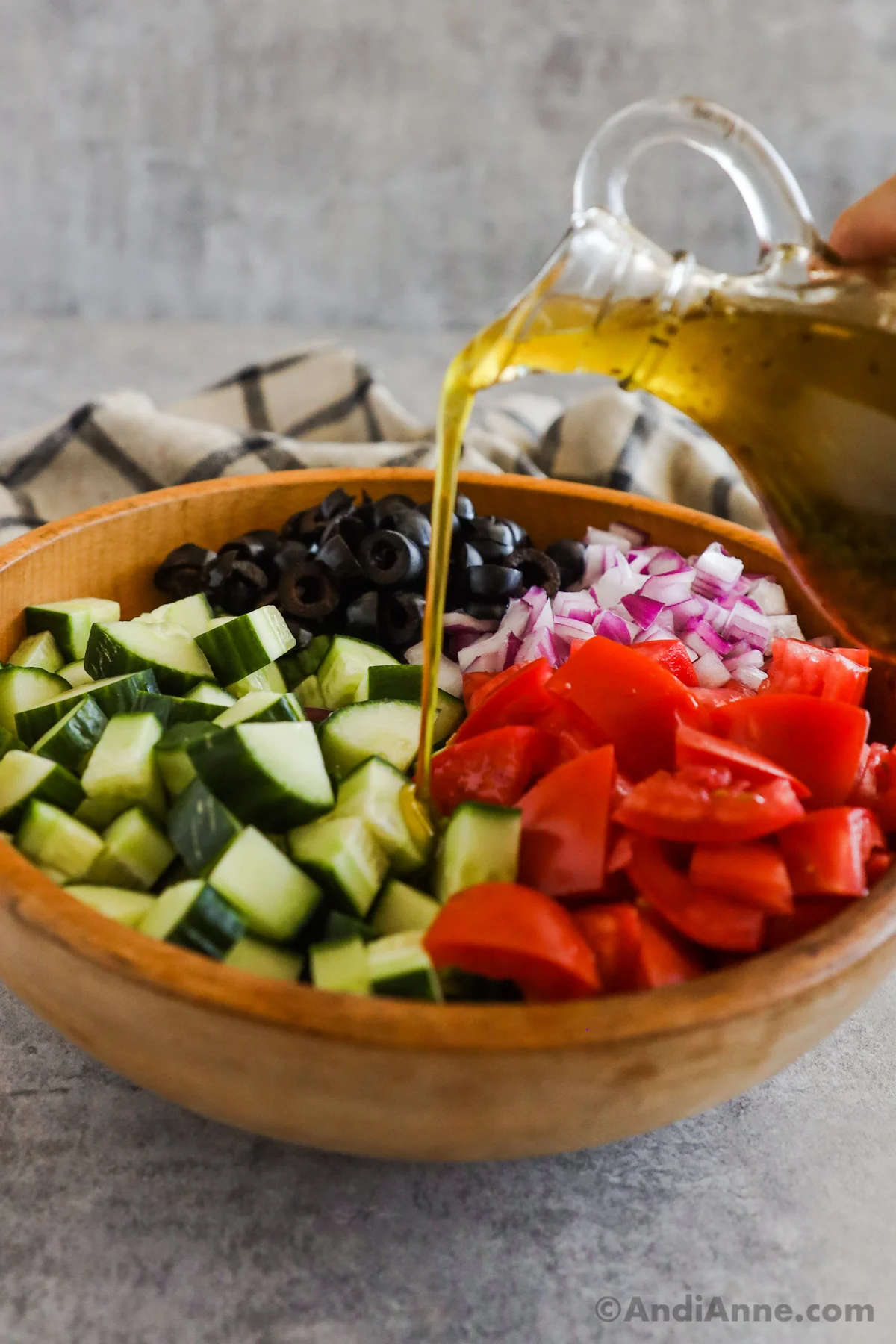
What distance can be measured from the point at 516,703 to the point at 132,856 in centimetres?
39

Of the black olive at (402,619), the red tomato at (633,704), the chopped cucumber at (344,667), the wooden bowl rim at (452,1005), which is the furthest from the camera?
the black olive at (402,619)

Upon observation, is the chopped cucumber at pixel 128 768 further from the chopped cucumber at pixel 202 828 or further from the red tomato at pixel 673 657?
the red tomato at pixel 673 657

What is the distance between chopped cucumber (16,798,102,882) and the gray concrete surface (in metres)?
0.20

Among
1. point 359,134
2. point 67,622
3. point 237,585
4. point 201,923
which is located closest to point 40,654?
point 67,622

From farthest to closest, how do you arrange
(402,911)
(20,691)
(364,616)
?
1. (364,616)
2. (20,691)
3. (402,911)

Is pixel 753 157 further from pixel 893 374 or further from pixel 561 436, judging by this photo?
pixel 561 436

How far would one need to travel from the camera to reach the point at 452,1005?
0.81 meters

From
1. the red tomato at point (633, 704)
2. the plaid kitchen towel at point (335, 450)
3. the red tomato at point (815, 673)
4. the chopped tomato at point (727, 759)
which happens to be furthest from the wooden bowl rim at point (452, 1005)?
the plaid kitchen towel at point (335, 450)

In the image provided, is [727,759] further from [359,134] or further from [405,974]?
[359,134]

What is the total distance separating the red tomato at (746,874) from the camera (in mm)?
923

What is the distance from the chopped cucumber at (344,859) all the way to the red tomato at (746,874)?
26 cm

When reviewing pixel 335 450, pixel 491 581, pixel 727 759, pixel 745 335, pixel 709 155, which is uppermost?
pixel 709 155

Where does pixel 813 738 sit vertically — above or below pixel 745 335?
below

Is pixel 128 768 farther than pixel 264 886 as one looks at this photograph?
Yes
